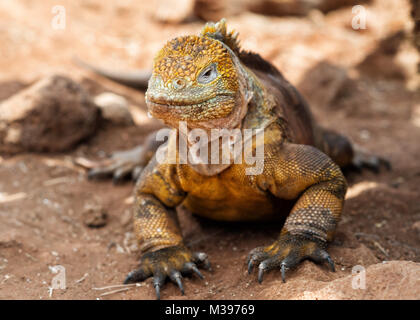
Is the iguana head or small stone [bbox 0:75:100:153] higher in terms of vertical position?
the iguana head

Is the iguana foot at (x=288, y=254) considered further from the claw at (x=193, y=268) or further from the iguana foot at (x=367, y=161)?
the iguana foot at (x=367, y=161)

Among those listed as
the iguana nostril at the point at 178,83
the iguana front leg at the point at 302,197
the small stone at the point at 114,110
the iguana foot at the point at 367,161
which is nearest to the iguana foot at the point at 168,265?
the iguana front leg at the point at 302,197

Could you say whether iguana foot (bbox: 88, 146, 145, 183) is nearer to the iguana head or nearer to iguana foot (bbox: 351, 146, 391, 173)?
iguana foot (bbox: 351, 146, 391, 173)

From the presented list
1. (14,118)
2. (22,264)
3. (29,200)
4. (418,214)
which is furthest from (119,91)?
(418,214)

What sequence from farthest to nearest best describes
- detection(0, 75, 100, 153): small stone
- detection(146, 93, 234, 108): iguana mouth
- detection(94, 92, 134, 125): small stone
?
1. detection(94, 92, 134, 125): small stone
2. detection(0, 75, 100, 153): small stone
3. detection(146, 93, 234, 108): iguana mouth

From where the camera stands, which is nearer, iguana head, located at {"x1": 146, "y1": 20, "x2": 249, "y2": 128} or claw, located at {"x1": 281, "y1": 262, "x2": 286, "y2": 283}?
iguana head, located at {"x1": 146, "y1": 20, "x2": 249, "y2": 128}

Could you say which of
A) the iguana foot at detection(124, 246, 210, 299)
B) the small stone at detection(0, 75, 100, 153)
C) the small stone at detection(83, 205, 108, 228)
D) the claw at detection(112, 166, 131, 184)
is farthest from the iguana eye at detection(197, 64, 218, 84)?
the small stone at detection(0, 75, 100, 153)
